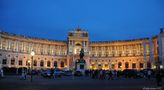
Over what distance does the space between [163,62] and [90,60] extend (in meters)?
42.5

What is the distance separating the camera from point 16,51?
114 m

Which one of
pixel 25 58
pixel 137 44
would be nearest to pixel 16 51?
pixel 25 58

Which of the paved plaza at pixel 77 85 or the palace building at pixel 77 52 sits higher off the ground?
the palace building at pixel 77 52

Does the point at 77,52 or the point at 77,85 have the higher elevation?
the point at 77,52

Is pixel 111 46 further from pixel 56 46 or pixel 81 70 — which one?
pixel 81 70

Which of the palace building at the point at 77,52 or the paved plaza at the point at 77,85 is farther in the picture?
the palace building at the point at 77,52

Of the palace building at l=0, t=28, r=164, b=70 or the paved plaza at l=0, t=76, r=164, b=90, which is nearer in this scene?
the paved plaza at l=0, t=76, r=164, b=90

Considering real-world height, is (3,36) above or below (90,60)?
above

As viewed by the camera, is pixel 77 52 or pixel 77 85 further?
pixel 77 52

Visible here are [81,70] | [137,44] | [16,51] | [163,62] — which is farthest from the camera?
[137,44]

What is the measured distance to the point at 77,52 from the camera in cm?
13362

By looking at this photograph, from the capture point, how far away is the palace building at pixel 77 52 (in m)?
110

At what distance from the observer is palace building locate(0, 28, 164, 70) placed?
362 feet

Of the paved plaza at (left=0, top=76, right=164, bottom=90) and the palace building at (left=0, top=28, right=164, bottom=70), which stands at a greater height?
the palace building at (left=0, top=28, right=164, bottom=70)
